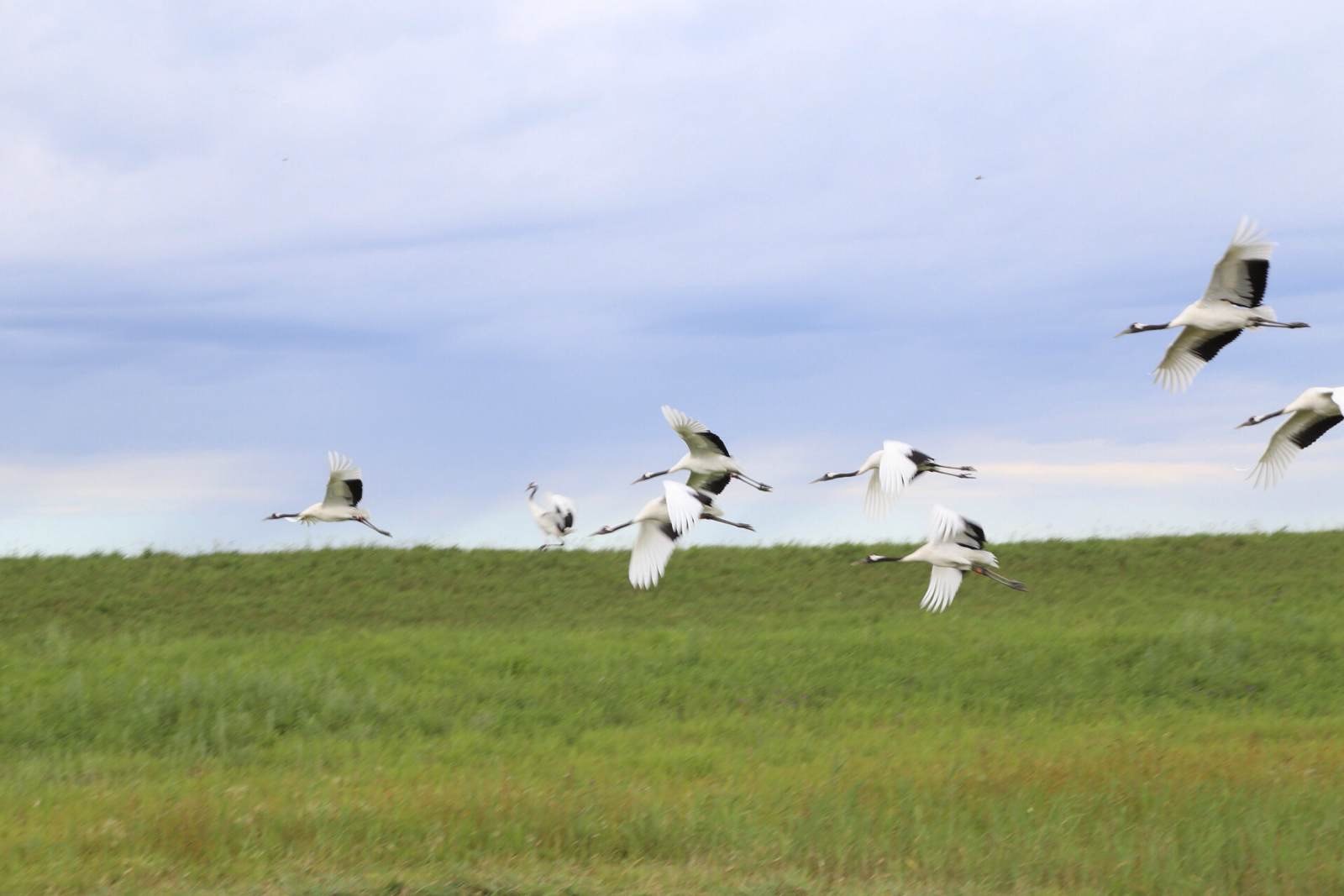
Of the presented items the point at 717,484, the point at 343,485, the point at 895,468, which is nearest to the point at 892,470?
the point at 895,468

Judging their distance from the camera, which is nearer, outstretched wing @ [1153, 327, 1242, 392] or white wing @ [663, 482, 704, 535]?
white wing @ [663, 482, 704, 535]

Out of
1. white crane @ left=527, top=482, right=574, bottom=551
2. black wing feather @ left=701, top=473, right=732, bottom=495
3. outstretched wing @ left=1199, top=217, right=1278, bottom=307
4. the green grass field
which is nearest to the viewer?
the green grass field

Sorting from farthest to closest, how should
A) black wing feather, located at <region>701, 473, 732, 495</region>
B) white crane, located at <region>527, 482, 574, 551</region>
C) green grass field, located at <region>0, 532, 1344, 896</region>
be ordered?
white crane, located at <region>527, 482, 574, 551</region>
black wing feather, located at <region>701, 473, 732, 495</region>
green grass field, located at <region>0, 532, 1344, 896</region>

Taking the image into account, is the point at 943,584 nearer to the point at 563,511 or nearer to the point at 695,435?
the point at 695,435

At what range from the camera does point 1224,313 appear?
11883 millimetres

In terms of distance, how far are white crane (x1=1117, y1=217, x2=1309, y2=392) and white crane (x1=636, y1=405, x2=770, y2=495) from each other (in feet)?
14.1

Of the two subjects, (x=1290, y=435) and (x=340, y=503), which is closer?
(x=1290, y=435)

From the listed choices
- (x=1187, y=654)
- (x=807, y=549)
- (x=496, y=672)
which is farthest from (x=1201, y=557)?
(x=496, y=672)

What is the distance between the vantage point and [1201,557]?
22000 millimetres

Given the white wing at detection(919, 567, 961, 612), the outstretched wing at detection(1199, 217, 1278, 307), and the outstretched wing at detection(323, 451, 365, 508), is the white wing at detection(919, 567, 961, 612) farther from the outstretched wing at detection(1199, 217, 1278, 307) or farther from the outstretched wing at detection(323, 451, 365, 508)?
the outstretched wing at detection(323, 451, 365, 508)

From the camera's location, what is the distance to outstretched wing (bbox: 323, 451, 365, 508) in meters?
18.5

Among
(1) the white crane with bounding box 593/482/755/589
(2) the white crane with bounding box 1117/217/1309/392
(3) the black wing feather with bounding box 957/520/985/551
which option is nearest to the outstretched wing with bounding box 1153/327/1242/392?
(2) the white crane with bounding box 1117/217/1309/392

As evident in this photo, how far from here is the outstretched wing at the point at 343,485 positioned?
18469 mm

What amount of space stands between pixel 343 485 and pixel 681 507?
8.43 meters
